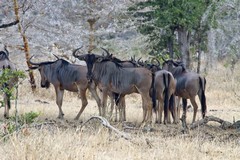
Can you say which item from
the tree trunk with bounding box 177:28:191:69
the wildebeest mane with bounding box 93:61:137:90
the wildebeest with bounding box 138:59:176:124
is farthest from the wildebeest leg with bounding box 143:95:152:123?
the tree trunk with bounding box 177:28:191:69

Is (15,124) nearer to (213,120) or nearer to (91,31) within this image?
(213,120)

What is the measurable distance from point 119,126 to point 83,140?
3.71m

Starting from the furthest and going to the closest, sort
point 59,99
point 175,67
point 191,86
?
point 175,67 → point 59,99 → point 191,86

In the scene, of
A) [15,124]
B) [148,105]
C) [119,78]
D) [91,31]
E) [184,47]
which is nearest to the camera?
[15,124]

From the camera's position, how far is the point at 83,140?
952cm

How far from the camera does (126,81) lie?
15.2 meters

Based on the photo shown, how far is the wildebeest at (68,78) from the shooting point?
1658 centimetres

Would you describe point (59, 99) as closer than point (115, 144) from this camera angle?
No

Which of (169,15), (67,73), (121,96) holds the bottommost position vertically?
(121,96)

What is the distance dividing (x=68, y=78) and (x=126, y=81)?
7.88ft

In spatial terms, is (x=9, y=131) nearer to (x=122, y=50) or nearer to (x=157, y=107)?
(x=157, y=107)

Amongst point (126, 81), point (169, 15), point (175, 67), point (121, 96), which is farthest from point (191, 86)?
point (169, 15)

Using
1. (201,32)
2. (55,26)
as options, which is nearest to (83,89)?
(55,26)

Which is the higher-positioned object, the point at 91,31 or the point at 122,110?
the point at 91,31
